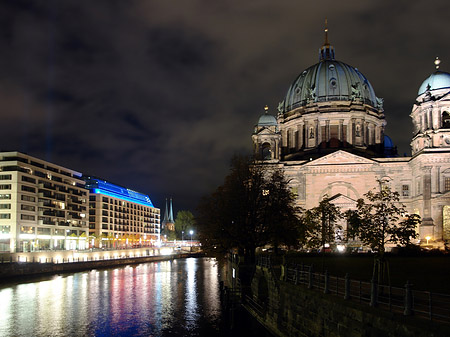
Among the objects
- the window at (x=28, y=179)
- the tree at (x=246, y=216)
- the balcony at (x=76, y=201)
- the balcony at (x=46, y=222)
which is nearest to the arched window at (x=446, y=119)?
the tree at (x=246, y=216)

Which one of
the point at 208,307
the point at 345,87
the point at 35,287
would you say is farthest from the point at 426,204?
the point at 35,287

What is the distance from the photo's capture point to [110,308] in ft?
167

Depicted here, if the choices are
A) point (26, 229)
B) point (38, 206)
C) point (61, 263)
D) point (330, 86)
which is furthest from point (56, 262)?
A: point (330, 86)

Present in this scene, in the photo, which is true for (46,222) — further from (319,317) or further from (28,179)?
(319,317)

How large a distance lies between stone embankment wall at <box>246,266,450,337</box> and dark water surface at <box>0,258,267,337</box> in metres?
2.96

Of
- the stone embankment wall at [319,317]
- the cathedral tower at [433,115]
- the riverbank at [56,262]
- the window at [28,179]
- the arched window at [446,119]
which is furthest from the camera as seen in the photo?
the window at [28,179]

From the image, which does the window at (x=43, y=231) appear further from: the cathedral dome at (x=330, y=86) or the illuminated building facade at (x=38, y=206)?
the cathedral dome at (x=330, y=86)

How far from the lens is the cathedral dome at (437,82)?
91000 millimetres

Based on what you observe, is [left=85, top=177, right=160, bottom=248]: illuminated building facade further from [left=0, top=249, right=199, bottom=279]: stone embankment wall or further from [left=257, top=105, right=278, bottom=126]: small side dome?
[left=257, top=105, right=278, bottom=126]: small side dome

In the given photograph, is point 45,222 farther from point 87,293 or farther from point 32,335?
point 32,335

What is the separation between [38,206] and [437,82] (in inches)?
3661

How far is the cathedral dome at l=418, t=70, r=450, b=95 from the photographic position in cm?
9100

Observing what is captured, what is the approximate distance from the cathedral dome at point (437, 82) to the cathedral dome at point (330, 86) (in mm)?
19617

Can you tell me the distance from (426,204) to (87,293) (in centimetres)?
5958
